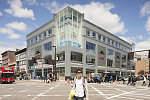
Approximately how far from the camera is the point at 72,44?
1559 inches

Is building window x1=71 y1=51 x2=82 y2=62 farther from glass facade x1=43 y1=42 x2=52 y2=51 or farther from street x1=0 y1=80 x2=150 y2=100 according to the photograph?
street x1=0 y1=80 x2=150 y2=100

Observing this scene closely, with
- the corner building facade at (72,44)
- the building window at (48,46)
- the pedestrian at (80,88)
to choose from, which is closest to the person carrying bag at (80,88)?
the pedestrian at (80,88)

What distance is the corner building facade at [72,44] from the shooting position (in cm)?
3934

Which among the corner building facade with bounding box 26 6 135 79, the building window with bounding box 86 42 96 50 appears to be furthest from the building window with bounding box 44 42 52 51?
the building window with bounding box 86 42 96 50

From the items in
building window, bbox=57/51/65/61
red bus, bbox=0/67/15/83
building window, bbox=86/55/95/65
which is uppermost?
building window, bbox=57/51/65/61

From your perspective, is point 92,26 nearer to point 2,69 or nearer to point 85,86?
point 2,69

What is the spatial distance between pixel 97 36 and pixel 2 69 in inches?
1343

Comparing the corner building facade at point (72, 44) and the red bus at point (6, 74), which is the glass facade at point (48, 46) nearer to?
the corner building facade at point (72, 44)

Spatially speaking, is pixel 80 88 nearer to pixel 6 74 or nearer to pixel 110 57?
pixel 6 74

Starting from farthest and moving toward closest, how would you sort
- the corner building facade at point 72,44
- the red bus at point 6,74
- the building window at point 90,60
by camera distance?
the building window at point 90,60
the corner building facade at point 72,44
the red bus at point 6,74

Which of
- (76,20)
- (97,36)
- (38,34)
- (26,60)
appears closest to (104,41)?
(97,36)

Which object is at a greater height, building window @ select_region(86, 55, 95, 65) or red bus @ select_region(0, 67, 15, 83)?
building window @ select_region(86, 55, 95, 65)

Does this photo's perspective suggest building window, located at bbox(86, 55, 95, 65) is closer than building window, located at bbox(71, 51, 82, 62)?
No

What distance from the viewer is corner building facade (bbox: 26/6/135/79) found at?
3934cm
